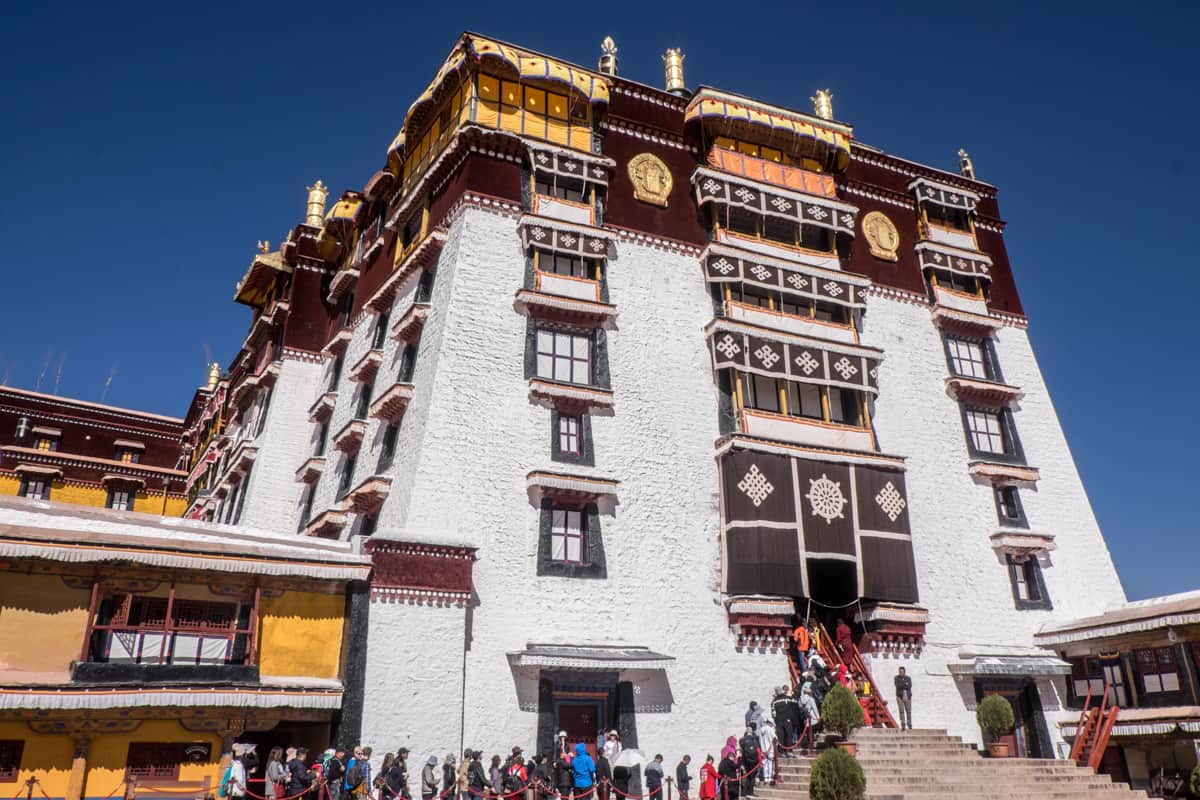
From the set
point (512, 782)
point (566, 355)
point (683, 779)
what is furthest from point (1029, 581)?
point (512, 782)

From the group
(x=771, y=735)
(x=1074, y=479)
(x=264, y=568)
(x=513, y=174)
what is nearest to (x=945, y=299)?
(x=1074, y=479)

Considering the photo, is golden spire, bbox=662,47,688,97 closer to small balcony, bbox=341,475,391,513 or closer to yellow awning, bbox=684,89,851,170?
yellow awning, bbox=684,89,851,170

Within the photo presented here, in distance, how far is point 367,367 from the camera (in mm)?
22859

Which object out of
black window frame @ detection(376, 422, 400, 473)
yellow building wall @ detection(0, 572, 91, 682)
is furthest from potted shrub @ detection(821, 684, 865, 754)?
yellow building wall @ detection(0, 572, 91, 682)

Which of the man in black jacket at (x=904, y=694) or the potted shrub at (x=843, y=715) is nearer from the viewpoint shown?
the potted shrub at (x=843, y=715)

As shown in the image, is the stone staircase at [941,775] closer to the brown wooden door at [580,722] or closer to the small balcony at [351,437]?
the brown wooden door at [580,722]

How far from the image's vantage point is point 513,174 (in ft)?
70.0

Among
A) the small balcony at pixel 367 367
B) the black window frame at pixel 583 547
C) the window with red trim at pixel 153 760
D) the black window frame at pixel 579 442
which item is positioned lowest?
the window with red trim at pixel 153 760

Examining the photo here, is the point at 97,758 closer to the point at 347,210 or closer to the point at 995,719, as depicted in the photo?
the point at 995,719

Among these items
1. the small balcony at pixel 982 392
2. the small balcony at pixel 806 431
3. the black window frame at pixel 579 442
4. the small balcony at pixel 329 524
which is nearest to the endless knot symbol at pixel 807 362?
the small balcony at pixel 806 431

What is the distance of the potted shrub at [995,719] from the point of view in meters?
17.0

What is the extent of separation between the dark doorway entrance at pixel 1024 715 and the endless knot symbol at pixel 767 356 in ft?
28.4

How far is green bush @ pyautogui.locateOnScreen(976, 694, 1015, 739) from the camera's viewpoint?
55.6ft

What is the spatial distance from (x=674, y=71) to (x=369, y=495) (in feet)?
49.7
